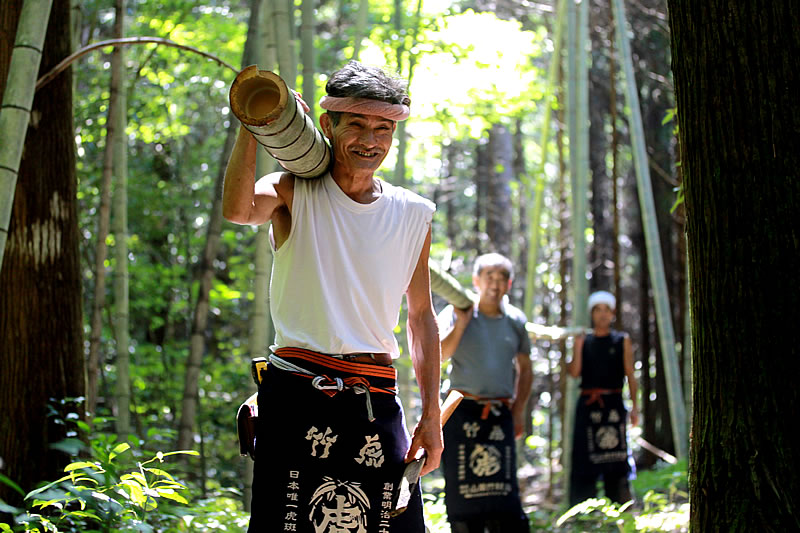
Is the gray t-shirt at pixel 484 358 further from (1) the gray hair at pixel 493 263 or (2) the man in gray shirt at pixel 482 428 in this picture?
(1) the gray hair at pixel 493 263

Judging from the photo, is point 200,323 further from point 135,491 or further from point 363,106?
point 363,106

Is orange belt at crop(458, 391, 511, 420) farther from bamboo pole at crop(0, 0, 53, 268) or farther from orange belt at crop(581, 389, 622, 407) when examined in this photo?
bamboo pole at crop(0, 0, 53, 268)

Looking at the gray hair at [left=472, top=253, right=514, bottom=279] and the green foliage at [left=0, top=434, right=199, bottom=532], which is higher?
the gray hair at [left=472, top=253, right=514, bottom=279]

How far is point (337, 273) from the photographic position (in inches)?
92.4

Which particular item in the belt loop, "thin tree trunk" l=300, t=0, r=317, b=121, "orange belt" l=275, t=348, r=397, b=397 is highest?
"thin tree trunk" l=300, t=0, r=317, b=121

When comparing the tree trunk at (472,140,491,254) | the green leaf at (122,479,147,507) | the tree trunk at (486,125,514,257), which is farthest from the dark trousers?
the tree trunk at (472,140,491,254)

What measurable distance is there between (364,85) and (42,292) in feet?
6.48

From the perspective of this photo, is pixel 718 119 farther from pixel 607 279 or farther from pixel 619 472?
pixel 607 279

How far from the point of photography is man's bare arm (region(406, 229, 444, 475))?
8.15ft

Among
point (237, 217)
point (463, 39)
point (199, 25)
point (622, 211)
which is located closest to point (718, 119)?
point (237, 217)

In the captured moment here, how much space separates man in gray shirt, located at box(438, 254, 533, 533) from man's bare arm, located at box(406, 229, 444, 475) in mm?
2234

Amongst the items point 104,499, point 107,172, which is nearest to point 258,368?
point 104,499

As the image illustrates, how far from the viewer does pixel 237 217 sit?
86.3 inches

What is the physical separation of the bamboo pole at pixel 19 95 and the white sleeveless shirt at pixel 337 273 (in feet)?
3.77
